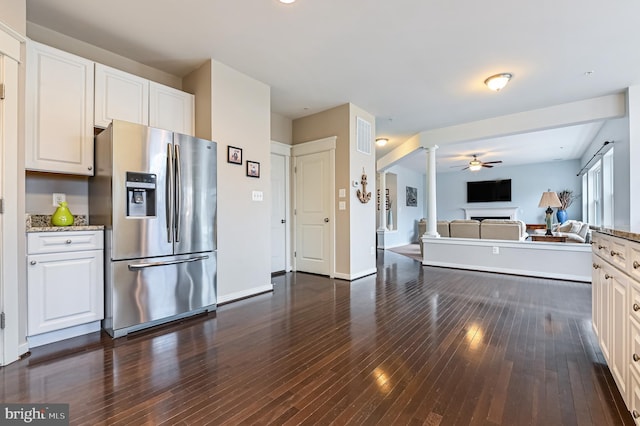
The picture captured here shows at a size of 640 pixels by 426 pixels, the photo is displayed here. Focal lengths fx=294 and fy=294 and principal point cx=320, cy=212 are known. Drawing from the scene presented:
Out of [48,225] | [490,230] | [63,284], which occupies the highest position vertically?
[48,225]

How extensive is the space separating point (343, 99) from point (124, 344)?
3991mm

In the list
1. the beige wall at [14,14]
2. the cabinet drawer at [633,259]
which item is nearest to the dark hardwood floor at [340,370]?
the cabinet drawer at [633,259]

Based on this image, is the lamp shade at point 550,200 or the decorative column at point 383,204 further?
the decorative column at point 383,204

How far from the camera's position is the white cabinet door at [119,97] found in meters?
2.75

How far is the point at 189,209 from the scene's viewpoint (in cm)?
292

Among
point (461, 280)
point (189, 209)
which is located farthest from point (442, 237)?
point (189, 209)

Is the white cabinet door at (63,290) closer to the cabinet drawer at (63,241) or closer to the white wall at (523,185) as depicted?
the cabinet drawer at (63,241)

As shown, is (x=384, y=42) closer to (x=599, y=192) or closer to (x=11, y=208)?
(x=11, y=208)

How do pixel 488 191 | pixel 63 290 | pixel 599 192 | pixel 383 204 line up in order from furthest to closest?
pixel 488 191 < pixel 383 204 < pixel 599 192 < pixel 63 290

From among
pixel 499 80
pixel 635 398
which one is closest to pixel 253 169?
pixel 499 80

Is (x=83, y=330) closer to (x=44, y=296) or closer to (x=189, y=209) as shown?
(x=44, y=296)

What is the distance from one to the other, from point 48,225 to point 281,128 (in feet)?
11.6

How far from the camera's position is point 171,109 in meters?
3.31

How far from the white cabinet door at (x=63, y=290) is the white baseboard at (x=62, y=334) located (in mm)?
71
